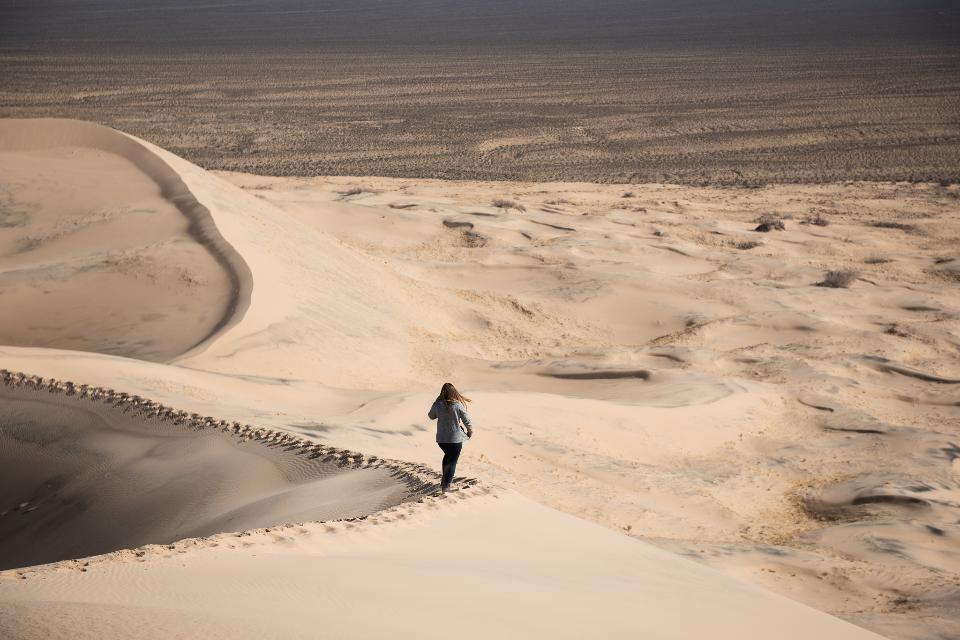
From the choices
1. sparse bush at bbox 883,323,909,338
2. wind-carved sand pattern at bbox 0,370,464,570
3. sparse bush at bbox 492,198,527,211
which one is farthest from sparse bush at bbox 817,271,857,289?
wind-carved sand pattern at bbox 0,370,464,570

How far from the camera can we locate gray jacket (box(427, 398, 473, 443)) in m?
6.08

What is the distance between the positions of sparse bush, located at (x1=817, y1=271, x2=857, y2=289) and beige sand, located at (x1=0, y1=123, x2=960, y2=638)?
170mm

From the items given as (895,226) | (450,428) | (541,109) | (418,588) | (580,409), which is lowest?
(580,409)

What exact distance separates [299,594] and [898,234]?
54.8ft

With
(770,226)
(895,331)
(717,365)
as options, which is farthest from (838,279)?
(717,365)

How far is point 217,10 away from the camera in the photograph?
90.9 metres

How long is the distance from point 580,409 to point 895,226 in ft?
39.1

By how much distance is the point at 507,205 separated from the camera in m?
19.8

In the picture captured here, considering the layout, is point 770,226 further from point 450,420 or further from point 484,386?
point 450,420

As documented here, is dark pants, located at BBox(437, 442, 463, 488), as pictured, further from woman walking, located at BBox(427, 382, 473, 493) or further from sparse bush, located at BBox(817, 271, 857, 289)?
sparse bush, located at BBox(817, 271, 857, 289)

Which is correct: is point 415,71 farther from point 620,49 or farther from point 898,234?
point 898,234

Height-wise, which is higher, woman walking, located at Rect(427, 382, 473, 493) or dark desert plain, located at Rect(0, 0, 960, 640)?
woman walking, located at Rect(427, 382, 473, 493)

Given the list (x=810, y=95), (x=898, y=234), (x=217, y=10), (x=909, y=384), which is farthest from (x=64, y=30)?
(x=909, y=384)

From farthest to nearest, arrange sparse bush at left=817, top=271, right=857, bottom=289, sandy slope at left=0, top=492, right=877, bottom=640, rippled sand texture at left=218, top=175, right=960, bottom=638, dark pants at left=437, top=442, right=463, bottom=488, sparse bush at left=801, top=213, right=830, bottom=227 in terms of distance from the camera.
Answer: sparse bush at left=801, top=213, right=830, bottom=227, sparse bush at left=817, top=271, right=857, bottom=289, rippled sand texture at left=218, top=175, right=960, bottom=638, dark pants at left=437, top=442, right=463, bottom=488, sandy slope at left=0, top=492, right=877, bottom=640
